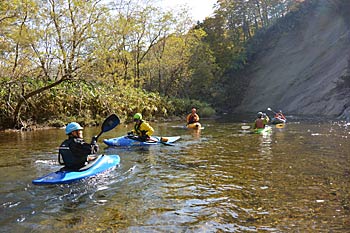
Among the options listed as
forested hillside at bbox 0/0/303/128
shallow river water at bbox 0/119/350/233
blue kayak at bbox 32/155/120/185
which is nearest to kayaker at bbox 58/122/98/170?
blue kayak at bbox 32/155/120/185

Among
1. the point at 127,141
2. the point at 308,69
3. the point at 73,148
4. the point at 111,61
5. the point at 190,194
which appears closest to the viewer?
the point at 190,194

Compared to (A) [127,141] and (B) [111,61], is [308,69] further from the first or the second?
(A) [127,141]

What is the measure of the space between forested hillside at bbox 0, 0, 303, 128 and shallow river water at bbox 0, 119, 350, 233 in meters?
7.21

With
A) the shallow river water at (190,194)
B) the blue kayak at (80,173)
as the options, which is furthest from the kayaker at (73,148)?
the shallow river water at (190,194)

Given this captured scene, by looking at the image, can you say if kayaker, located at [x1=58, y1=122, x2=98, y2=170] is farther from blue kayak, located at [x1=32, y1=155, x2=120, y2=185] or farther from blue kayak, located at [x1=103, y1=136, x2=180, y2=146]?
blue kayak, located at [x1=103, y1=136, x2=180, y2=146]

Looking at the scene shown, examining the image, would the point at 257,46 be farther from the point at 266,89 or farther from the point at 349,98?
the point at 349,98

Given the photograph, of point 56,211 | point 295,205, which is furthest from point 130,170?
point 295,205

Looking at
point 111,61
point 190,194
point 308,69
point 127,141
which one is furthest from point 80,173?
point 308,69

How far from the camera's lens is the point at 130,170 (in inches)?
317

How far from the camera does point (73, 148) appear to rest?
6766mm

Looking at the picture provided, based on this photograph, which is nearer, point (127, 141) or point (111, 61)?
point (127, 141)

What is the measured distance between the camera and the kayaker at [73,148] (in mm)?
6758

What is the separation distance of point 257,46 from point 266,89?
765cm

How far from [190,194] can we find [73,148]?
2.42 m
